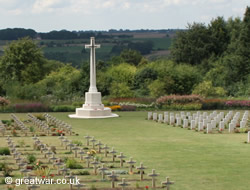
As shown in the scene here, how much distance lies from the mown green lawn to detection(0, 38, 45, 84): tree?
2659 centimetres

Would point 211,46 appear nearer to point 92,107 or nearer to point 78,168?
point 92,107

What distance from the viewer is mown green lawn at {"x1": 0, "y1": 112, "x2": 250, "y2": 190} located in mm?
14570

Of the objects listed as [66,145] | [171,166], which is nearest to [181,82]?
[66,145]

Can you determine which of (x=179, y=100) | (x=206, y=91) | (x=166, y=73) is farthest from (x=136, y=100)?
(x=166, y=73)

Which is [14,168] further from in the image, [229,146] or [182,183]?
[229,146]

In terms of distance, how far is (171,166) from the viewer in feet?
54.0

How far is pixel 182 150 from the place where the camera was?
19859mm

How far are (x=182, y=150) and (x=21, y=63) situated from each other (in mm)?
Answer: 39146

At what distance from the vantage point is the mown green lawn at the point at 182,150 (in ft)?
47.8

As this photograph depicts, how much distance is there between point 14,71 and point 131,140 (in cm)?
3577

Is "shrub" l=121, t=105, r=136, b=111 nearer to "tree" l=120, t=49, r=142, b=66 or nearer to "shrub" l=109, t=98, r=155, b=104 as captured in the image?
"shrub" l=109, t=98, r=155, b=104

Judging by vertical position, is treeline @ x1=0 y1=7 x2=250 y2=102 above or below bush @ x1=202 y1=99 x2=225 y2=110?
above

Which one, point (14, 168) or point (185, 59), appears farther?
point (185, 59)

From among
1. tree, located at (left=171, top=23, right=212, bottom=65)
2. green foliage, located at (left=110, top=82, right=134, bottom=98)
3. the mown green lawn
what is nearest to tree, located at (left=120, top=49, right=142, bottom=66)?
tree, located at (left=171, top=23, right=212, bottom=65)
